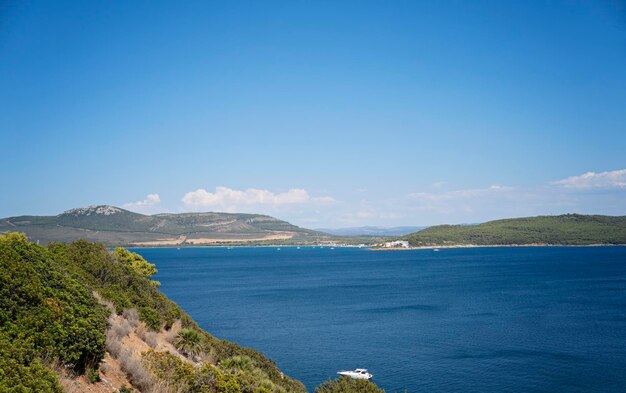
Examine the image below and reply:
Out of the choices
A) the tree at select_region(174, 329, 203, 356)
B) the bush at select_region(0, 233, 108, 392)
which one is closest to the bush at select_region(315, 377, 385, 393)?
the tree at select_region(174, 329, 203, 356)

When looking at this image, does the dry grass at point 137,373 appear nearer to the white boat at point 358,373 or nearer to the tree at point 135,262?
the tree at point 135,262

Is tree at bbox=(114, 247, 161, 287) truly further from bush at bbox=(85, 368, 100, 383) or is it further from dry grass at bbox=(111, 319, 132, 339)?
bush at bbox=(85, 368, 100, 383)

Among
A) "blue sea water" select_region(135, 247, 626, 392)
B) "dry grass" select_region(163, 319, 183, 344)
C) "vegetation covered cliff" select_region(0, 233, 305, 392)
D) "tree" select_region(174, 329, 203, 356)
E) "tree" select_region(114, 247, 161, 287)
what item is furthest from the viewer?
"blue sea water" select_region(135, 247, 626, 392)

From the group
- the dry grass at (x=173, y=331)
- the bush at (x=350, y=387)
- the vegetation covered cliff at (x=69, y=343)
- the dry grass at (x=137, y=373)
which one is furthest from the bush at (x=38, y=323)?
the bush at (x=350, y=387)

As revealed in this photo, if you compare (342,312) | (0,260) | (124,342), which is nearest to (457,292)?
(342,312)

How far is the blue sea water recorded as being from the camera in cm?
5188

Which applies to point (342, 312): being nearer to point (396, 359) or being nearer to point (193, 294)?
point (396, 359)

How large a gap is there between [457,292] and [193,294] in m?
65.6

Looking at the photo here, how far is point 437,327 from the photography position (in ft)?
250

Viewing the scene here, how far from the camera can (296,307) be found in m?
97.4

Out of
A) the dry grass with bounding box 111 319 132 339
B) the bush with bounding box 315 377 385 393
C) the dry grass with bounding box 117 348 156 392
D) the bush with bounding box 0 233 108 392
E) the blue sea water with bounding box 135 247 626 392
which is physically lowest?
the blue sea water with bounding box 135 247 626 392

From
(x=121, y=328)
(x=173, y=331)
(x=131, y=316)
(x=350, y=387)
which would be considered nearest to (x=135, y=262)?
(x=173, y=331)

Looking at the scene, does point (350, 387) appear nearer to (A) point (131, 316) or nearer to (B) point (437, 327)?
(A) point (131, 316)

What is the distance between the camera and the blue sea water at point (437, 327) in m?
51.9
